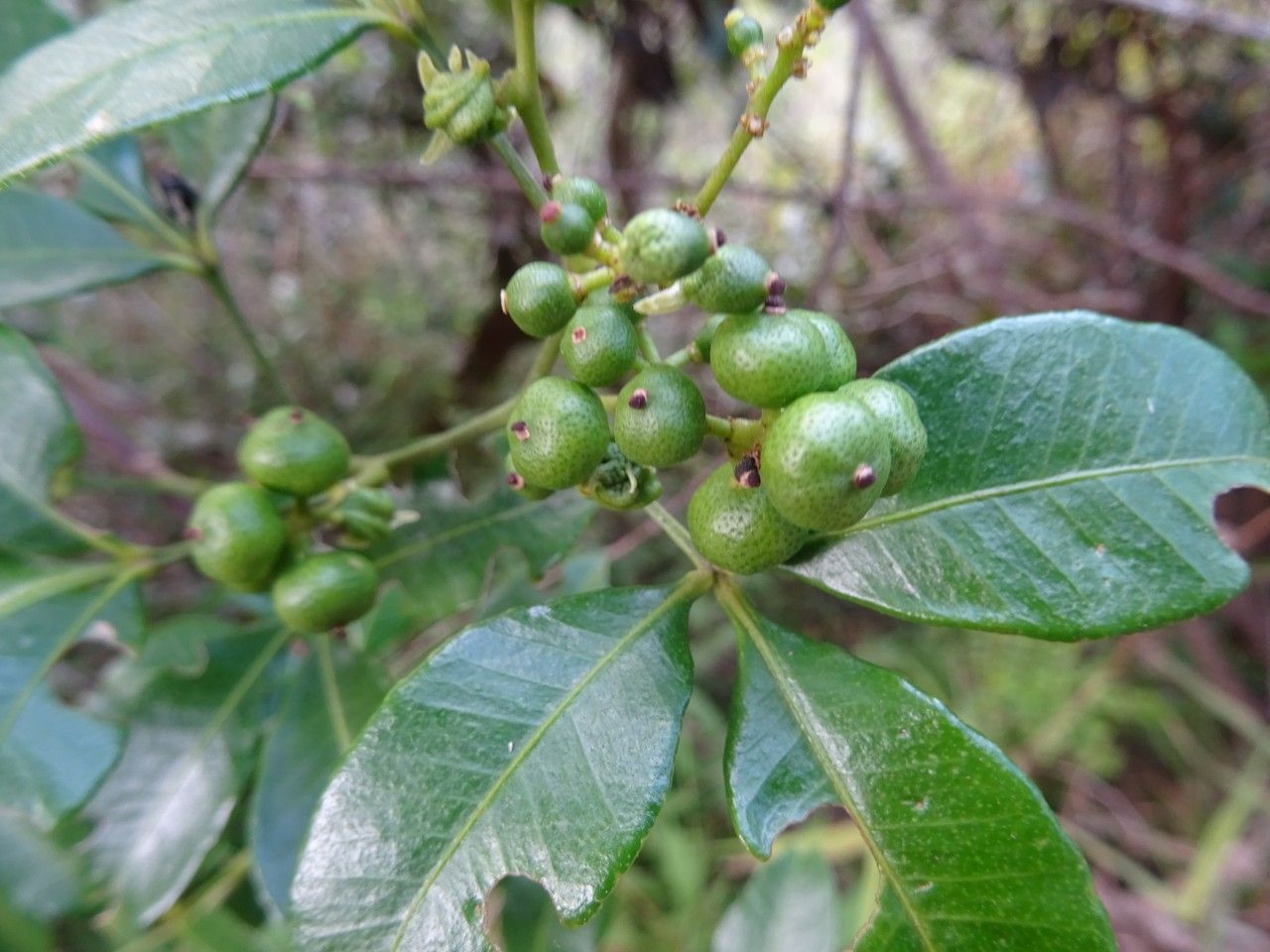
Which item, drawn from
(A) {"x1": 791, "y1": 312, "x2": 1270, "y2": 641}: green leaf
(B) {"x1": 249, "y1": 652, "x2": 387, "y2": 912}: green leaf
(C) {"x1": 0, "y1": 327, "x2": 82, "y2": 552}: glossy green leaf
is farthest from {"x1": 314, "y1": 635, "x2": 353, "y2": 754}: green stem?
(A) {"x1": 791, "y1": 312, "x2": 1270, "y2": 641}: green leaf

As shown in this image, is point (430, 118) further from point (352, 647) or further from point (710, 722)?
point (710, 722)

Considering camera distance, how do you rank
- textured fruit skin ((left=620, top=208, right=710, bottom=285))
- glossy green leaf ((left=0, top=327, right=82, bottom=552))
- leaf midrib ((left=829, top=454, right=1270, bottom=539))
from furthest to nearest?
glossy green leaf ((left=0, top=327, right=82, bottom=552)), leaf midrib ((left=829, top=454, right=1270, bottom=539)), textured fruit skin ((left=620, top=208, right=710, bottom=285))

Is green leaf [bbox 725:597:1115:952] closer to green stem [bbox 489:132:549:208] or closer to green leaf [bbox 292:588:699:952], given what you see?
green leaf [bbox 292:588:699:952]

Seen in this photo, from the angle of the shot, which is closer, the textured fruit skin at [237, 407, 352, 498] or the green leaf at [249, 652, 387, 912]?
the textured fruit skin at [237, 407, 352, 498]

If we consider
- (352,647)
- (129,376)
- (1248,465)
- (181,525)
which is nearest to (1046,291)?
(1248,465)

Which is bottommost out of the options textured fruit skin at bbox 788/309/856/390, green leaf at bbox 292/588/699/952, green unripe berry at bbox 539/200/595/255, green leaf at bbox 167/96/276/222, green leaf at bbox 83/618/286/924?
green leaf at bbox 83/618/286/924

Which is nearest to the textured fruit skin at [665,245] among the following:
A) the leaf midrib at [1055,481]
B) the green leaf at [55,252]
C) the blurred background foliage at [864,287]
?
the leaf midrib at [1055,481]

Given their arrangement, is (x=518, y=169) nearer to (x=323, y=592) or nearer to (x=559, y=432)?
(x=559, y=432)

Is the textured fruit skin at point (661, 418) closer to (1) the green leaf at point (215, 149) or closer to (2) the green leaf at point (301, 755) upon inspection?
(2) the green leaf at point (301, 755)
